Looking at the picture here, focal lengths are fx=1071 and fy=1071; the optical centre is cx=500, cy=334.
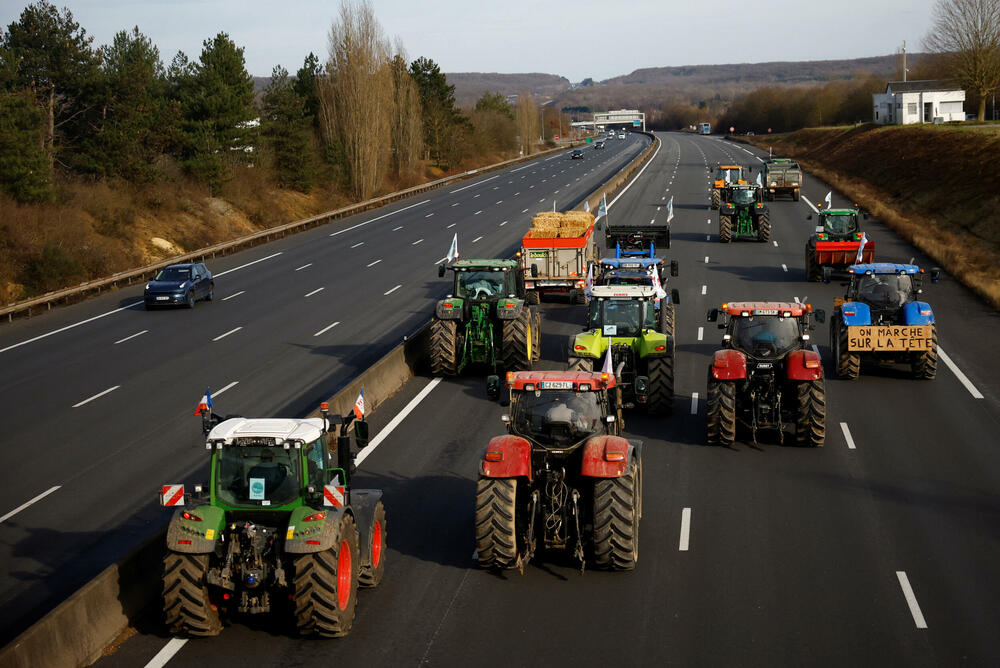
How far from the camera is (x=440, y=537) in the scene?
1617 centimetres

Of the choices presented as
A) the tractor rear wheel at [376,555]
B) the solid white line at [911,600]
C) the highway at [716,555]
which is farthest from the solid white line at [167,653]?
the solid white line at [911,600]

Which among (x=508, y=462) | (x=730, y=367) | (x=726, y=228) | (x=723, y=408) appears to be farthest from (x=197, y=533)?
(x=726, y=228)

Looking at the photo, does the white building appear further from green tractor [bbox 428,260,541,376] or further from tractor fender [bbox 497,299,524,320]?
tractor fender [bbox 497,299,524,320]

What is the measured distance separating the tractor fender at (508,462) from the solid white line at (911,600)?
5023mm

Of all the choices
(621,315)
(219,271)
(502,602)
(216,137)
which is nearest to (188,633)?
(502,602)

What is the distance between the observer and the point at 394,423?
23031 millimetres

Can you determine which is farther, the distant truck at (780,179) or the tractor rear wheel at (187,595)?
the distant truck at (780,179)

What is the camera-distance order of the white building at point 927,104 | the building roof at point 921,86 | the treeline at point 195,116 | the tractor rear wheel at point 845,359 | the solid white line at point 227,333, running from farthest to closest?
the building roof at point 921,86
the white building at point 927,104
the treeline at point 195,116
the solid white line at point 227,333
the tractor rear wheel at point 845,359

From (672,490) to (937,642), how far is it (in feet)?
20.7

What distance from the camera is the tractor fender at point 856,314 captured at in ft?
85.4

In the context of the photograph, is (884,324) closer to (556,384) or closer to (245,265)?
(556,384)

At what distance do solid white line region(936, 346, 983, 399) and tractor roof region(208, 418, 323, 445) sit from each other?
58.4ft

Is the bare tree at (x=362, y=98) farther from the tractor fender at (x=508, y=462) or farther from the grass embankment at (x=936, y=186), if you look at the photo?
the tractor fender at (x=508, y=462)

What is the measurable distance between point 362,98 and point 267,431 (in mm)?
74398
